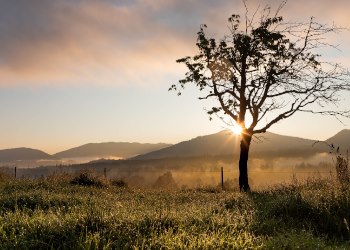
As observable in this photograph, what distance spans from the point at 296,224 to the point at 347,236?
1.18 m

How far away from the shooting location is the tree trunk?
95.3 ft

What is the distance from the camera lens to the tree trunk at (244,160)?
29047 mm

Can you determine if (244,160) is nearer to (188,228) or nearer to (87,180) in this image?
(87,180)

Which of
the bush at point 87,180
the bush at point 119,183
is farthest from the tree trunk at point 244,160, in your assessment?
the bush at point 87,180

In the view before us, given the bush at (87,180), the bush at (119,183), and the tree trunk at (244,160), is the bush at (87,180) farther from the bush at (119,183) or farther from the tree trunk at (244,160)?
the tree trunk at (244,160)

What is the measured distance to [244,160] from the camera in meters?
29.4

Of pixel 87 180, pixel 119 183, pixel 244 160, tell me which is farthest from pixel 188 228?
pixel 119 183

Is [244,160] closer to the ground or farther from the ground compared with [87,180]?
farther from the ground

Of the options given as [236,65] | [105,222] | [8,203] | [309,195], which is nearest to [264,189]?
[309,195]

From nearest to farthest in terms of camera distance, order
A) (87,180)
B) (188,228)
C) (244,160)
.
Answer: (188,228) < (87,180) < (244,160)

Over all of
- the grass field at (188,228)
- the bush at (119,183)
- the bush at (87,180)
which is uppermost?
the bush at (87,180)

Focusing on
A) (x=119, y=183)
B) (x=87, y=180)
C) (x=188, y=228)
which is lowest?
(x=188, y=228)

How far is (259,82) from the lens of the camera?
2870 cm

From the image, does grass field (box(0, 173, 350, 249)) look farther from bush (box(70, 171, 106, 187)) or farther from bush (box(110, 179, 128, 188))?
bush (box(110, 179, 128, 188))
